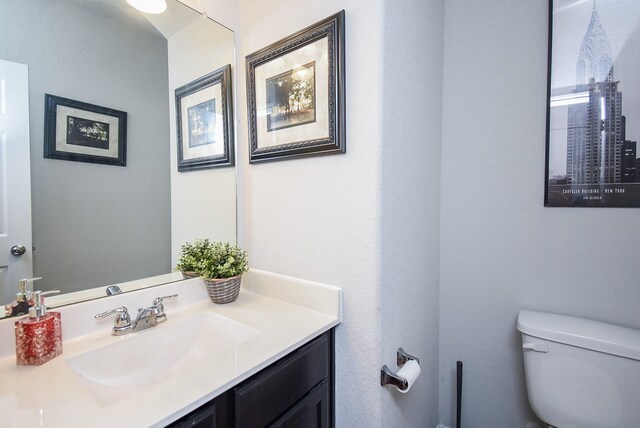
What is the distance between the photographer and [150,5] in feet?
3.15

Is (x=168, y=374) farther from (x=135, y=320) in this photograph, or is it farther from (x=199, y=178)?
(x=199, y=178)

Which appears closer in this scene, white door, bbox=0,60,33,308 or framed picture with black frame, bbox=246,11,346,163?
white door, bbox=0,60,33,308

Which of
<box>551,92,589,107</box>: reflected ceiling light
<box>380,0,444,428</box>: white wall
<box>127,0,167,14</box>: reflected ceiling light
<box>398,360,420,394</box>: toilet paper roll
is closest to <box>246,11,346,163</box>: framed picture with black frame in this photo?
<box>380,0,444,428</box>: white wall

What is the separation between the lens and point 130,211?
0.95 metres

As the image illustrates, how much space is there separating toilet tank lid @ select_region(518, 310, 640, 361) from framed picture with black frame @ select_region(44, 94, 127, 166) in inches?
61.1

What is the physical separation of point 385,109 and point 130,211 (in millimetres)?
914

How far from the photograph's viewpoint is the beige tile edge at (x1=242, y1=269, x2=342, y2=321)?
0.94 m

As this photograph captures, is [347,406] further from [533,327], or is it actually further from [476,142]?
[476,142]

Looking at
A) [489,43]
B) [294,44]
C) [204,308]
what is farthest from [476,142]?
[204,308]

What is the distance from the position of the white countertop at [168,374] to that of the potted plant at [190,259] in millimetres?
42

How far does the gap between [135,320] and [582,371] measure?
1.45 m

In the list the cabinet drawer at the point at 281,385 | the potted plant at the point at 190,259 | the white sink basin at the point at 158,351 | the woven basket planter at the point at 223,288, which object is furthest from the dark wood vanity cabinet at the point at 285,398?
the potted plant at the point at 190,259

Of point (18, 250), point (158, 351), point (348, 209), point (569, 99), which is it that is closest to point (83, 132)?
point (18, 250)

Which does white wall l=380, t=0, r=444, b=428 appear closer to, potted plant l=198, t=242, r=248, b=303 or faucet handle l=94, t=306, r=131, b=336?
potted plant l=198, t=242, r=248, b=303
